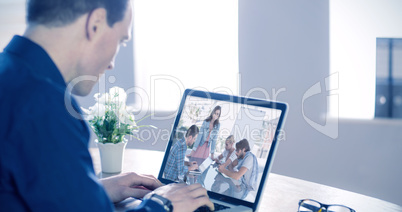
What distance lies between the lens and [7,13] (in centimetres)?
303

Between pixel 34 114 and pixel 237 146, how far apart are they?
0.59m

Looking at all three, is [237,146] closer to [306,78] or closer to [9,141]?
[9,141]

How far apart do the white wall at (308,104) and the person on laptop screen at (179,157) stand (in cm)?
185

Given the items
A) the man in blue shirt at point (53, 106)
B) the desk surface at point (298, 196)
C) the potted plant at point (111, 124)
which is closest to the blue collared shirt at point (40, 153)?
the man in blue shirt at point (53, 106)

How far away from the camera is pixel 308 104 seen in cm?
286

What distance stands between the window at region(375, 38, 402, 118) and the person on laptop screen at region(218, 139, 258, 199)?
2.08m

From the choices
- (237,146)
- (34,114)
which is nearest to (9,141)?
(34,114)

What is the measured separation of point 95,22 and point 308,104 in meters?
2.33

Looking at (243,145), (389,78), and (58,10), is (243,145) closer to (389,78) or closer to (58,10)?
(58,10)

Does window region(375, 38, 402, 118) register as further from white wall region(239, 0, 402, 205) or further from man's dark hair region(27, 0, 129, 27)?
man's dark hair region(27, 0, 129, 27)

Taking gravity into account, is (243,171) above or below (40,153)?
below

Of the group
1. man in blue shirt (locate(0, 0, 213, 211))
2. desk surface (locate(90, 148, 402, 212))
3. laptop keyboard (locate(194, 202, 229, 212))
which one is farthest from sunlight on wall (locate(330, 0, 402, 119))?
man in blue shirt (locate(0, 0, 213, 211))

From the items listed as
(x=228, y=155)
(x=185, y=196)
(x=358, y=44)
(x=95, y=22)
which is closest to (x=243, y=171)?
(x=228, y=155)

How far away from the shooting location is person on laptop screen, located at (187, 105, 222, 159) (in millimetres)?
1088
